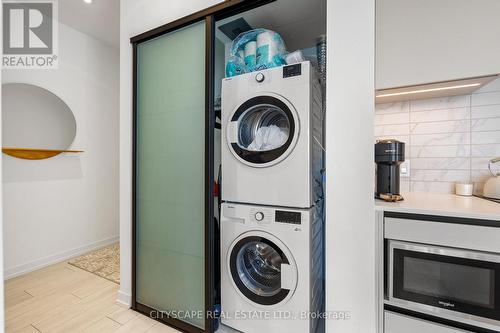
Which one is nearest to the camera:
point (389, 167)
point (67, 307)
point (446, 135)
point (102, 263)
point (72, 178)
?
point (389, 167)

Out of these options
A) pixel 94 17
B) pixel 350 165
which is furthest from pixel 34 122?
pixel 350 165

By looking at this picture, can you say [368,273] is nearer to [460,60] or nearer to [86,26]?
[460,60]

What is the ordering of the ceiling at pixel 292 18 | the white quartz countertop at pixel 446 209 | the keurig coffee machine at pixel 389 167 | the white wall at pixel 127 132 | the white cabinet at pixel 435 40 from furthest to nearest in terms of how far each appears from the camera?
1. the white wall at pixel 127 132
2. the ceiling at pixel 292 18
3. the keurig coffee machine at pixel 389 167
4. the white cabinet at pixel 435 40
5. the white quartz countertop at pixel 446 209

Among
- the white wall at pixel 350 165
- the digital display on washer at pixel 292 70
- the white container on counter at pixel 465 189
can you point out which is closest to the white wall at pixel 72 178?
the digital display on washer at pixel 292 70

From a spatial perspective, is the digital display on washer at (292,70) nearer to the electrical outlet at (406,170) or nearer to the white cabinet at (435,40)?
the white cabinet at (435,40)

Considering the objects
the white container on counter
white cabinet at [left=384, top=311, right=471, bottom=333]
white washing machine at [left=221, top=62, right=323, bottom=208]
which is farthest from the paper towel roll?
white cabinet at [left=384, top=311, right=471, bottom=333]

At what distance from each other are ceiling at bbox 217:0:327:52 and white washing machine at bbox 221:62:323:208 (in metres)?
0.69

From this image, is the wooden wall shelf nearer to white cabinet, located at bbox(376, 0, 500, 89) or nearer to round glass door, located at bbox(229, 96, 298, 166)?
round glass door, located at bbox(229, 96, 298, 166)

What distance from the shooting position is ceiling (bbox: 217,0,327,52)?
6.04 feet

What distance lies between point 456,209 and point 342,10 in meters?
1.17

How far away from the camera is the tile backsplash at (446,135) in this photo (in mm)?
1540

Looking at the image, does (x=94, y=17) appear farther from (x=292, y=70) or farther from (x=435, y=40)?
(x=435, y=40)

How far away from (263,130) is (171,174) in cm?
79

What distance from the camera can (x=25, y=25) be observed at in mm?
2465
